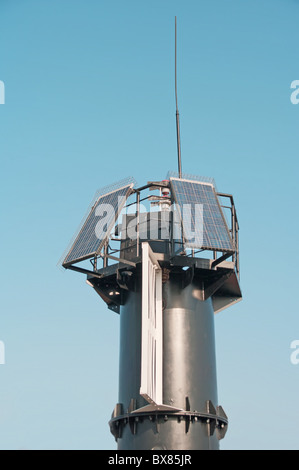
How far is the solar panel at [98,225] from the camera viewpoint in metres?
27.7

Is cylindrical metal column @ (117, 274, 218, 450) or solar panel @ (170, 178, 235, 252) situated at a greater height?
solar panel @ (170, 178, 235, 252)

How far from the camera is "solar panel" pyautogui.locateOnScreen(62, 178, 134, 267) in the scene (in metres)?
27.7

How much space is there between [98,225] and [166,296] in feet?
12.7

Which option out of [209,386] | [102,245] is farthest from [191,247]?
[209,386]

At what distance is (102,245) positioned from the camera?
27.2m

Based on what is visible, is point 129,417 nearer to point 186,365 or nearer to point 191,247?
point 186,365

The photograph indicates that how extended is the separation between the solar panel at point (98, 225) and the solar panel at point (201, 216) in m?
2.29

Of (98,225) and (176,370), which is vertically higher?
(98,225)

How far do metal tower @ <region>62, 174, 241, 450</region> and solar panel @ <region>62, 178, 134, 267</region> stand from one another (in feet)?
0.17

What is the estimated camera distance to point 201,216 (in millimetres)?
28031

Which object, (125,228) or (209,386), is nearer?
(209,386)
